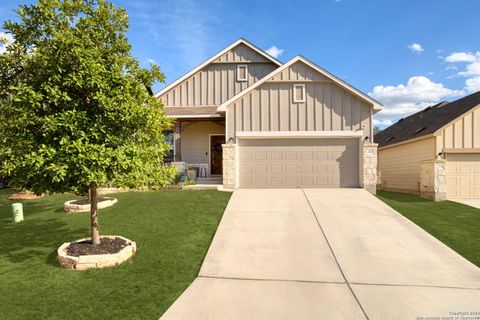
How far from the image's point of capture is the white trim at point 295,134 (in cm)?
1303

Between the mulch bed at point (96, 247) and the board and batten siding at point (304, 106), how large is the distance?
8.47 meters

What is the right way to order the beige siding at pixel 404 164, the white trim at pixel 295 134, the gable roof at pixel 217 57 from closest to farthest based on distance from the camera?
1. the white trim at pixel 295 134
2. the beige siding at pixel 404 164
3. the gable roof at pixel 217 57

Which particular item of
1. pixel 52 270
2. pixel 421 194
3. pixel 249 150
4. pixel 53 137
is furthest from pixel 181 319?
pixel 421 194

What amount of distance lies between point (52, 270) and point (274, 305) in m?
4.29

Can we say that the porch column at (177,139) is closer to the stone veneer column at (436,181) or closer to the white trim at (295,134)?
the white trim at (295,134)

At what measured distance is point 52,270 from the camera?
209 inches

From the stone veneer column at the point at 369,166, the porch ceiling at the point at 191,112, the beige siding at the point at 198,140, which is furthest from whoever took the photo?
the beige siding at the point at 198,140

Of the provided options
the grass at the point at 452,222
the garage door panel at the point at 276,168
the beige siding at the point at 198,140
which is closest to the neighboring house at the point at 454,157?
the grass at the point at 452,222

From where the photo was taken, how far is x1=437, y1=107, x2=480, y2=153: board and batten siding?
13.2 m

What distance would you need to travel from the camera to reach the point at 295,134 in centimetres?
1313

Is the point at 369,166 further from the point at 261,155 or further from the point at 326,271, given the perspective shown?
the point at 326,271

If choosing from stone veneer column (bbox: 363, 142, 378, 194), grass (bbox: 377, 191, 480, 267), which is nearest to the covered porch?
stone veneer column (bbox: 363, 142, 378, 194)

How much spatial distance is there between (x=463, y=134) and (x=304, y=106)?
7.77 m

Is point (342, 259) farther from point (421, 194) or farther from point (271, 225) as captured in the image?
point (421, 194)
